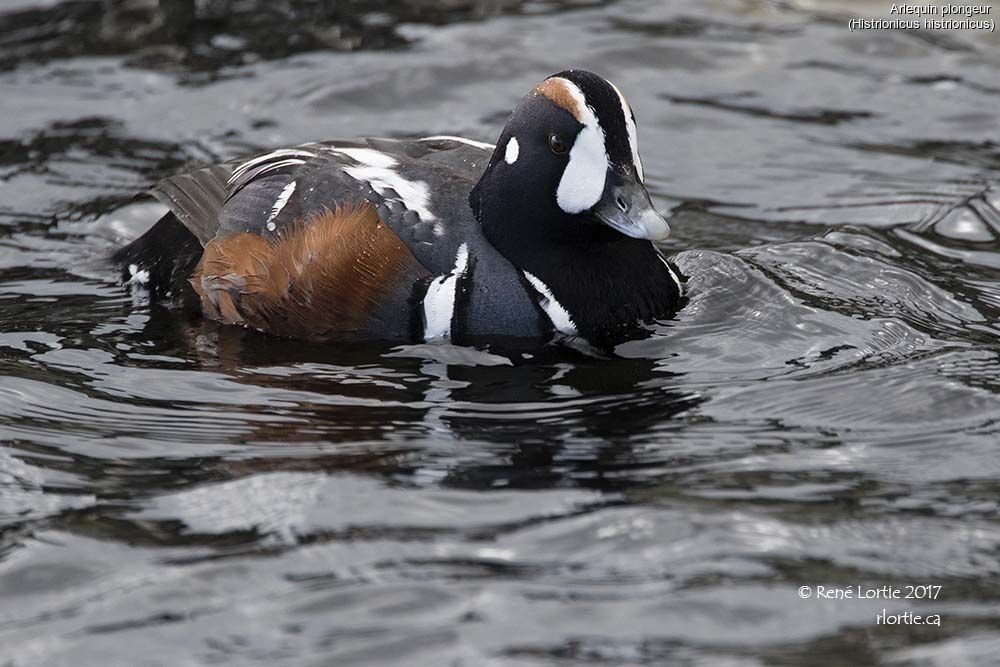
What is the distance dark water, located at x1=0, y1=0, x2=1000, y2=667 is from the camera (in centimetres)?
491

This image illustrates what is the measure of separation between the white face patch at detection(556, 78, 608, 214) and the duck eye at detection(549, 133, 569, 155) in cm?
4

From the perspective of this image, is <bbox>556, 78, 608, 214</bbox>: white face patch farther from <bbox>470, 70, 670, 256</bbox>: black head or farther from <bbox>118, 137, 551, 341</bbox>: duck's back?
<bbox>118, 137, 551, 341</bbox>: duck's back

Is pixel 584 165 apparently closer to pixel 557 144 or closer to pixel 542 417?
pixel 557 144

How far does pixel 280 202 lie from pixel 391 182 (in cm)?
61

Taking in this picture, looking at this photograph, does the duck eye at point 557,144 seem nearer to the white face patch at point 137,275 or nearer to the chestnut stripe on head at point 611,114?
the chestnut stripe on head at point 611,114

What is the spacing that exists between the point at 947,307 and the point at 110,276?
179 inches

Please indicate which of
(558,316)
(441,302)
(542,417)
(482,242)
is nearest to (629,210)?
(558,316)

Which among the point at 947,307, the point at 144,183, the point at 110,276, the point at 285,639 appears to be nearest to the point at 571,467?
the point at 285,639

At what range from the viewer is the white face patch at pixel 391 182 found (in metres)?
7.37

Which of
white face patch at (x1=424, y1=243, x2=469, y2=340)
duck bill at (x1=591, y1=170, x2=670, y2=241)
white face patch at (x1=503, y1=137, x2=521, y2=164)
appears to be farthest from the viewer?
white face patch at (x1=503, y1=137, x2=521, y2=164)

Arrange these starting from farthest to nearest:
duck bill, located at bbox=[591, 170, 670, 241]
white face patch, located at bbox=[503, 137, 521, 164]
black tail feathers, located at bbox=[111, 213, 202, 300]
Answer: black tail feathers, located at bbox=[111, 213, 202, 300] → white face patch, located at bbox=[503, 137, 521, 164] → duck bill, located at bbox=[591, 170, 670, 241]

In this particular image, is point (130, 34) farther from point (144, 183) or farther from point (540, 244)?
point (540, 244)

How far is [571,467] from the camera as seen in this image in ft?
19.4

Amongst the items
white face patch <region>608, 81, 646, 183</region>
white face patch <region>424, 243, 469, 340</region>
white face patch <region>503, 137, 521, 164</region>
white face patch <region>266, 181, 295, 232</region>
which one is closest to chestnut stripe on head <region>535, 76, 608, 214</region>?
white face patch <region>608, 81, 646, 183</region>
